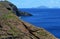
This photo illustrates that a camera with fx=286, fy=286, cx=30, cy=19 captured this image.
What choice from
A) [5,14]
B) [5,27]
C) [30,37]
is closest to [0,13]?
[5,14]

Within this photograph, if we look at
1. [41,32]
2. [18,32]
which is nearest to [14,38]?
[18,32]

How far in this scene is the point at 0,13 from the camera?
1942 centimetres

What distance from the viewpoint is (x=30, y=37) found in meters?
18.0

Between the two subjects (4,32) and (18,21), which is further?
(18,21)

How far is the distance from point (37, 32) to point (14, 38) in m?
1.67

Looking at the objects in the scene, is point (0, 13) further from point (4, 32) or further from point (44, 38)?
point (44, 38)

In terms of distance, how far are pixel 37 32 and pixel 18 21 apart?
1.50 metres

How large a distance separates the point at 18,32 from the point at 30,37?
82cm

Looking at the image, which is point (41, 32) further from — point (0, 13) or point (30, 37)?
point (0, 13)

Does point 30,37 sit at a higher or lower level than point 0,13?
lower

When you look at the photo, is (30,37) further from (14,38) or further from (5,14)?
(5,14)

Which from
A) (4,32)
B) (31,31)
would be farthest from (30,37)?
(4,32)

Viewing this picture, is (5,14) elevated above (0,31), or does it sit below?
above

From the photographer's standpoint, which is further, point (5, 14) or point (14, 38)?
point (5, 14)
